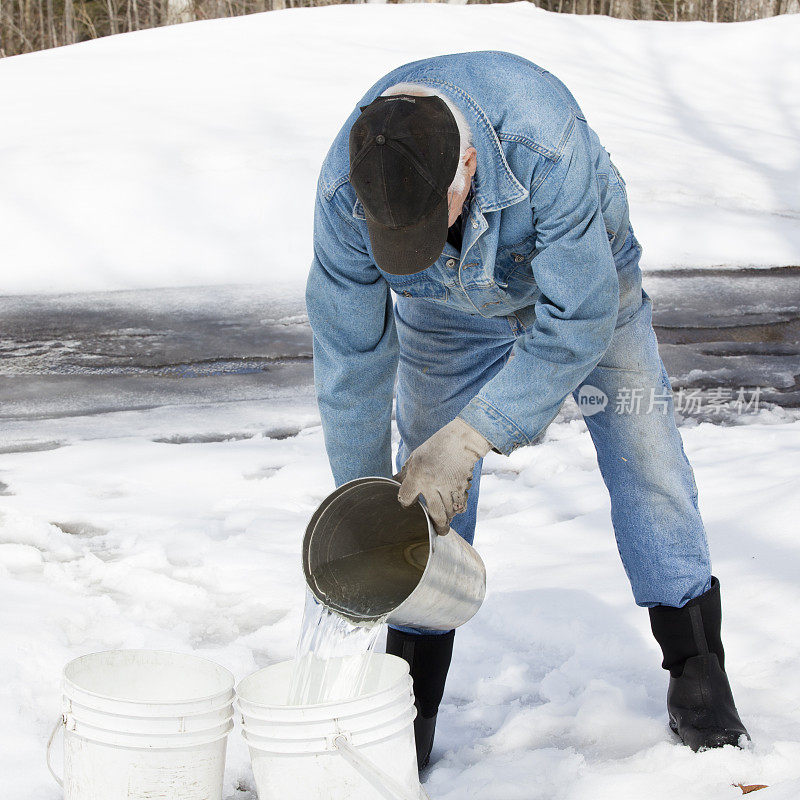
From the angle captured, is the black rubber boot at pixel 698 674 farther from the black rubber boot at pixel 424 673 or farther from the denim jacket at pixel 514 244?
the denim jacket at pixel 514 244

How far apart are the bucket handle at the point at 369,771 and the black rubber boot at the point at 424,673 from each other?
54 centimetres

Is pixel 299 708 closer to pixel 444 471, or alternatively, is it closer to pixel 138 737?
pixel 138 737

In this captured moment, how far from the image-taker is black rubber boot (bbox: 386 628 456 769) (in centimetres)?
227

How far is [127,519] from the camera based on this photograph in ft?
11.8

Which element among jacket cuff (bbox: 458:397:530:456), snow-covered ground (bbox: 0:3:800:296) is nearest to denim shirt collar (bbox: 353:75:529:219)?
jacket cuff (bbox: 458:397:530:456)

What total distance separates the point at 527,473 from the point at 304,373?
185 centimetres

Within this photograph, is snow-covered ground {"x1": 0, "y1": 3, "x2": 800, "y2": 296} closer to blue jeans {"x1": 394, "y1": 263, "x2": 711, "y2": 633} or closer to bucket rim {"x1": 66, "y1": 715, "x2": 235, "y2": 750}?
blue jeans {"x1": 394, "y1": 263, "x2": 711, "y2": 633}

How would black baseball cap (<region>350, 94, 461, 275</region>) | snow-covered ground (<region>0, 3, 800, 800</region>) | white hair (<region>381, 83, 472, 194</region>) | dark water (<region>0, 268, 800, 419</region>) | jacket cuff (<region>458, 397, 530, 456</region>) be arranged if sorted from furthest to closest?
1. dark water (<region>0, 268, 800, 419</region>)
2. snow-covered ground (<region>0, 3, 800, 800</region>)
3. jacket cuff (<region>458, 397, 530, 456</region>)
4. white hair (<region>381, 83, 472, 194</region>)
5. black baseball cap (<region>350, 94, 461, 275</region>)

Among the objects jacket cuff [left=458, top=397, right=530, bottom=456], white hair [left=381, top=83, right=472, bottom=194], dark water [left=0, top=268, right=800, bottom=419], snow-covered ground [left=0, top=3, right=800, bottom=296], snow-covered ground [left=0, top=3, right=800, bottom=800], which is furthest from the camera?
snow-covered ground [left=0, top=3, right=800, bottom=296]

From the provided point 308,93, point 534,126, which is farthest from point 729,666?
point 308,93

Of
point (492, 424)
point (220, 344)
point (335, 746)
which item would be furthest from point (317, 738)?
point (220, 344)

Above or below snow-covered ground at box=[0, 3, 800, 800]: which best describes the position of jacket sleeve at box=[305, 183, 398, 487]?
above

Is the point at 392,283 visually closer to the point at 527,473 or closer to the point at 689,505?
the point at 689,505

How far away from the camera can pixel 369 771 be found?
168cm
